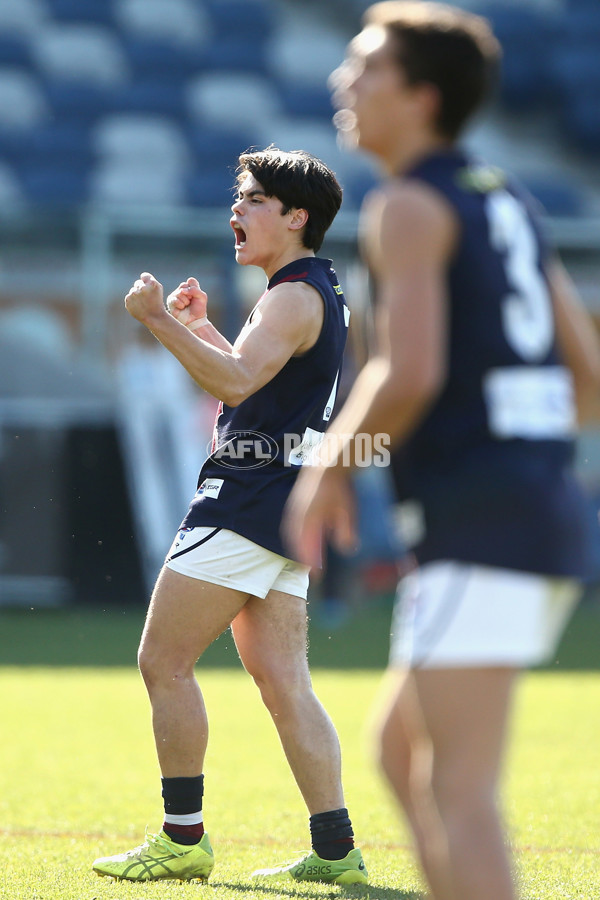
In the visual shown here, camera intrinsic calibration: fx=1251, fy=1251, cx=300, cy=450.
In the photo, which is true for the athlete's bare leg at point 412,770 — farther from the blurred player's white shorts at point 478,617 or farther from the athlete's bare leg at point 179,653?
the athlete's bare leg at point 179,653

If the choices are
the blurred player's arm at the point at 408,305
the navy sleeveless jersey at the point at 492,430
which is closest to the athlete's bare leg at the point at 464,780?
the navy sleeveless jersey at the point at 492,430

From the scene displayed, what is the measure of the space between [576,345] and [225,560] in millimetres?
1392

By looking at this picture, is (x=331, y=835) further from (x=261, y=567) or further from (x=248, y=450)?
(x=248, y=450)

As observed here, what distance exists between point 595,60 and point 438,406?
1983 centimetres

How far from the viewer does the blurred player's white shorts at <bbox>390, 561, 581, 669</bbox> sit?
1.95 metres

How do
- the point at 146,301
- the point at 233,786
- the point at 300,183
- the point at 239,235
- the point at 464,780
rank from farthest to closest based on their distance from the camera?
the point at 233,786
the point at 239,235
the point at 300,183
the point at 146,301
the point at 464,780

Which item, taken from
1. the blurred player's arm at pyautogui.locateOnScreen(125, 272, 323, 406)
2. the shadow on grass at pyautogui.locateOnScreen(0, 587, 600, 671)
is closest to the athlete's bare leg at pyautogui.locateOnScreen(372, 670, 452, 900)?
the blurred player's arm at pyautogui.locateOnScreen(125, 272, 323, 406)

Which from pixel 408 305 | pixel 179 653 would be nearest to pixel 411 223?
pixel 408 305

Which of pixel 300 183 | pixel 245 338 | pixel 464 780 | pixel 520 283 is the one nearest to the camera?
pixel 464 780

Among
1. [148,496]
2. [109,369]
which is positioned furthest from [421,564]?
[109,369]

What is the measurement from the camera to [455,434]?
203 centimetres

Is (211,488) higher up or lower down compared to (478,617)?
higher up

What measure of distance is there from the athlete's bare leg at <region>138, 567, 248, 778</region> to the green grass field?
0.36 m

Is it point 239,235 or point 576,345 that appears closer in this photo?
point 576,345
